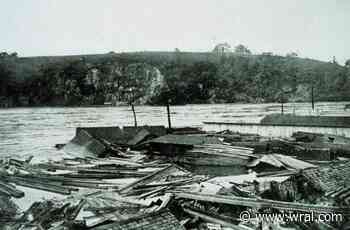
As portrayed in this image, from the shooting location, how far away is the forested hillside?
1636cm

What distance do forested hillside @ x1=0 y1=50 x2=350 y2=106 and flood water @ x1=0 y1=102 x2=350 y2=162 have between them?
0.76 meters

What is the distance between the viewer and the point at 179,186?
28.6 ft

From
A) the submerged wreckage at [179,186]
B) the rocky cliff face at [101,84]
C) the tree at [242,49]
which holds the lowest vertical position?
the submerged wreckage at [179,186]

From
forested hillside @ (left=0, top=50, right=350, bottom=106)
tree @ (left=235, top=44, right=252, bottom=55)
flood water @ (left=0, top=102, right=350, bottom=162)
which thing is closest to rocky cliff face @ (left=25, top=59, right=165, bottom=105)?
forested hillside @ (left=0, top=50, right=350, bottom=106)

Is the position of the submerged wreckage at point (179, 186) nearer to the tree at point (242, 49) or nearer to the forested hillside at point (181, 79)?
the forested hillside at point (181, 79)

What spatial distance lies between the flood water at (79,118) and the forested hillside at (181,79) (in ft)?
2.48

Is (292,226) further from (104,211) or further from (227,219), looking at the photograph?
(104,211)

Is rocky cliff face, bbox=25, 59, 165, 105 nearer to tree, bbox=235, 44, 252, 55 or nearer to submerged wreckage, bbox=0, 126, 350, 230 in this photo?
submerged wreckage, bbox=0, 126, 350, 230

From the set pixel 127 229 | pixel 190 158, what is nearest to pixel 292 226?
pixel 127 229

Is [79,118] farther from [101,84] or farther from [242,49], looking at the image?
[242,49]

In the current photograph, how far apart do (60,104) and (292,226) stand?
1545 centimetres

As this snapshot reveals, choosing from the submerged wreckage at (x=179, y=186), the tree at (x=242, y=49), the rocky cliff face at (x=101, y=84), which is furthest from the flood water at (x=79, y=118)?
the tree at (x=242, y=49)

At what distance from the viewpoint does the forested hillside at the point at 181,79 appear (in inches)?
644

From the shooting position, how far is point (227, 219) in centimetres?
665
